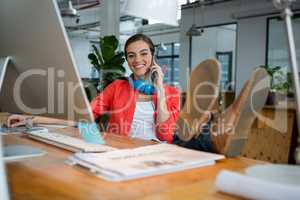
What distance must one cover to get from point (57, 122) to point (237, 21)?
716 centimetres

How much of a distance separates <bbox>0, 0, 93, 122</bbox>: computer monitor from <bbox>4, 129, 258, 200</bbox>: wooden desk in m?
0.16

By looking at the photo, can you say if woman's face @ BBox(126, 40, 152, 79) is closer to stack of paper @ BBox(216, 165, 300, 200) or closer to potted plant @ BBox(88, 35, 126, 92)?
stack of paper @ BBox(216, 165, 300, 200)

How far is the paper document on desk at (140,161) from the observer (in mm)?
755

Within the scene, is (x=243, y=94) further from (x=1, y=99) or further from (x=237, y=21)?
(x=237, y=21)

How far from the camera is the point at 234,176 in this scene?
66cm

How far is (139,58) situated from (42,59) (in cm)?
109

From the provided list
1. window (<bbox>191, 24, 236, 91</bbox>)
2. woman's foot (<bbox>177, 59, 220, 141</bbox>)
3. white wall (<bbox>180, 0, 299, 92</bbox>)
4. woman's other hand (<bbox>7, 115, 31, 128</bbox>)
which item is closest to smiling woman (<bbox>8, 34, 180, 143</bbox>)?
woman's other hand (<bbox>7, 115, 31, 128</bbox>)

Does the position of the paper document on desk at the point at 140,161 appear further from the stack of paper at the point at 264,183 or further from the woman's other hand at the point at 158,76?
the woman's other hand at the point at 158,76

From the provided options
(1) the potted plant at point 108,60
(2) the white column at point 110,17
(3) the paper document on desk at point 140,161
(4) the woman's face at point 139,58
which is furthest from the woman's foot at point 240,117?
(2) the white column at point 110,17

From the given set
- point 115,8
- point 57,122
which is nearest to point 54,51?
point 57,122

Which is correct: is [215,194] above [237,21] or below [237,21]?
below

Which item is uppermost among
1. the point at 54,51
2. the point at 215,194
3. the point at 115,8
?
the point at 115,8

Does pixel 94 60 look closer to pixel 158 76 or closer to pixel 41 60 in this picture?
pixel 158 76

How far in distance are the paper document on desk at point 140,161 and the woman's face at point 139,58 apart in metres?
0.97
